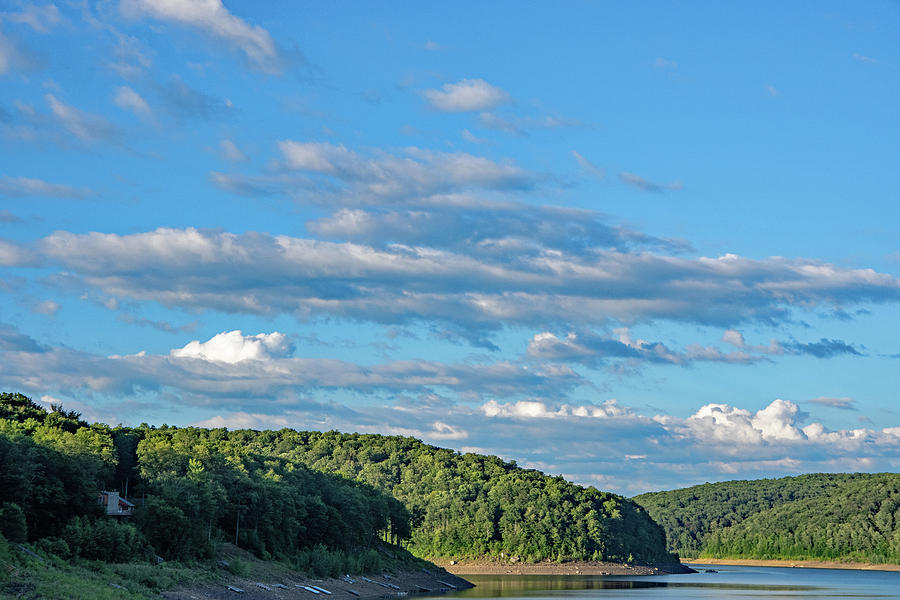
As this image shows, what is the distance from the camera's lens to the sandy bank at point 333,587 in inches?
3049

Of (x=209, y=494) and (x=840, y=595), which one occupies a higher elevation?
(x=209, y=494)

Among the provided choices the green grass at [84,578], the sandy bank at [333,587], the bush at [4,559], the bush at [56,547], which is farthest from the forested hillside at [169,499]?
the bush at [4,559]

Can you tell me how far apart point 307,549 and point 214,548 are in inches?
887

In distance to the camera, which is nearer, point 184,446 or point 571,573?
point 184,446

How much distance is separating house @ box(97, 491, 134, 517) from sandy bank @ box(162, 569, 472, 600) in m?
11.4

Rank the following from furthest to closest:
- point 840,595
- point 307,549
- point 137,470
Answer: point 840,595, point 307,549, point 137,470

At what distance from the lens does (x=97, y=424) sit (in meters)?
115

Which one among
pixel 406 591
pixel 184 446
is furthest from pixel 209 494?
pixel 406 591

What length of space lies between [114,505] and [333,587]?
23.7 m

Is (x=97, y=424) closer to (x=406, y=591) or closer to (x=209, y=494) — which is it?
(x=209, y=494)

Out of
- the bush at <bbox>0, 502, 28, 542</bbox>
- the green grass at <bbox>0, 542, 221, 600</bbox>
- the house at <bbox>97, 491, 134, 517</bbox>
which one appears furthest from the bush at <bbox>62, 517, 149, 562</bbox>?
the house at <bbox>97, 491, 134, 517</bbox>

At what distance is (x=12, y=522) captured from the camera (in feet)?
220

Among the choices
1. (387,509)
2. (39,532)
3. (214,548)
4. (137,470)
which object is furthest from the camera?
(387,509)

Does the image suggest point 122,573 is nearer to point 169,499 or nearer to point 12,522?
point 12,522
